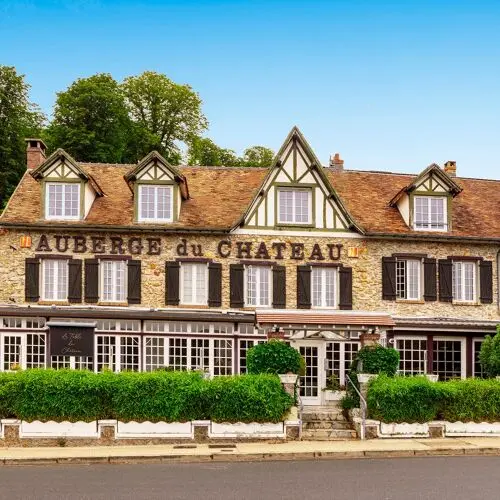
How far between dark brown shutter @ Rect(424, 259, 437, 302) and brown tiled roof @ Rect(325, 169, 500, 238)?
101cm

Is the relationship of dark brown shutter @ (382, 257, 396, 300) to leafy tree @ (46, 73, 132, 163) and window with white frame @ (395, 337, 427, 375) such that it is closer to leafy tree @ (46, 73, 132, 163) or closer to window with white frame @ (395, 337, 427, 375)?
window with white frame @ (395, 337, 427, 375)

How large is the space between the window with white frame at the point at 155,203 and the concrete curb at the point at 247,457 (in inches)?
431

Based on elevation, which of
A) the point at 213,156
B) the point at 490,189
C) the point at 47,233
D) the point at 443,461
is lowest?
the point at 443,461

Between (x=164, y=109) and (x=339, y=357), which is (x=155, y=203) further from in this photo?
(x=164, y=109)

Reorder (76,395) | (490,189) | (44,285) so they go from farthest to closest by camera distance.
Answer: (490,189), (44,285), (76,395)

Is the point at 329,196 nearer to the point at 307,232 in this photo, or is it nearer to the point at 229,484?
the point at 307,232

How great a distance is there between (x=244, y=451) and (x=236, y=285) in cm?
907

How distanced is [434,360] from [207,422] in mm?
10407

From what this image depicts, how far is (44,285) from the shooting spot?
26281 mm

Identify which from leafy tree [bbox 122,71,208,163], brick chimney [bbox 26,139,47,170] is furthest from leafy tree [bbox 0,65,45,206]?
brick chimney [bbox 26,139,47,170]

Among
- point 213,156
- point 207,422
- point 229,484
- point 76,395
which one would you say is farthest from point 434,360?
point 213,156

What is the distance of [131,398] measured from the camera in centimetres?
1975

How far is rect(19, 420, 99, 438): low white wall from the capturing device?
1948 centimetres

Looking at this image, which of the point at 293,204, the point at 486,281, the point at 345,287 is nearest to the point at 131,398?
the point at 345,287
